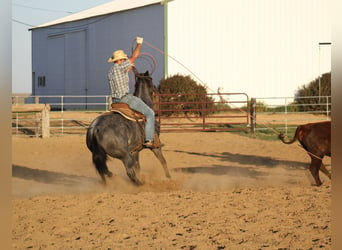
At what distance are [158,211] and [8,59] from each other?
14.1 feet

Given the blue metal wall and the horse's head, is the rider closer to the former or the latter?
the horse's head

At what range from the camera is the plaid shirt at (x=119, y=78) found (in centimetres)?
780

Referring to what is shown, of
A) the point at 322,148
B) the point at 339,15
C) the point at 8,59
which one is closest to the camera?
the point at 8,59

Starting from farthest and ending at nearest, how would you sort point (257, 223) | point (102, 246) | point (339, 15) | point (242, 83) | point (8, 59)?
point (242, 83) < point (257, 223) < point (102, 246) < point (339, 15) < point (8, 59)

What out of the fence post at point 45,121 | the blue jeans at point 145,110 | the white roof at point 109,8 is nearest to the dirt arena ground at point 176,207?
the blue jeans at point 145,110

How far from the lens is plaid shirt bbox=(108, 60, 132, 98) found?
7.80m

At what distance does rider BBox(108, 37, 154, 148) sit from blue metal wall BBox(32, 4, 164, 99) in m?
18.2

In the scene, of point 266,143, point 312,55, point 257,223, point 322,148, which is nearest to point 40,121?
point 266,143

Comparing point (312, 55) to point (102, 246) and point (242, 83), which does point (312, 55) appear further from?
point (102, 246)

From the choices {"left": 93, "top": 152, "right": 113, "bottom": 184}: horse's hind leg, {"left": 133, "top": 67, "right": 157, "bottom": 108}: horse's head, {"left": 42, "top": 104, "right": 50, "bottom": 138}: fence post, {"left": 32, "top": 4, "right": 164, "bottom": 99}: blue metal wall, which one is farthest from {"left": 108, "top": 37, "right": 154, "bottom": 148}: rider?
{"left": 32, "top": 4, "right": 164, "bottom": 99}: blue metal wall

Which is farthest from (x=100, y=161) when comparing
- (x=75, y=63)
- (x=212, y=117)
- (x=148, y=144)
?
(x=75, y=63)

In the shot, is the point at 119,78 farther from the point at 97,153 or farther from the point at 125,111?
the point at 97,153

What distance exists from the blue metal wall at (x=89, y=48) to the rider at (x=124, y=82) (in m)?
18.2

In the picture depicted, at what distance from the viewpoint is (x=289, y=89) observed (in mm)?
28062
